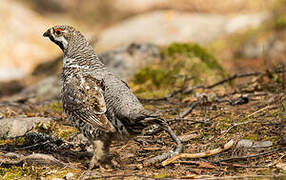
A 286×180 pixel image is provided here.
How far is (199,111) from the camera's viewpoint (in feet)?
19.4

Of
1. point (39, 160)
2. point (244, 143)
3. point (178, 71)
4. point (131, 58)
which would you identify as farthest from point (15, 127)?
point (131, 58)

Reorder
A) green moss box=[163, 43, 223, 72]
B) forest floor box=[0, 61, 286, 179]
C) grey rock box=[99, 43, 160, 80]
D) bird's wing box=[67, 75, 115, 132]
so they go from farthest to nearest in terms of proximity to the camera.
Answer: grey rock box=[99, 43, 160, 80], green moss box=[163, 43, 223, 72], bird's wing box=[67, 75, 115, 132], forest floor box=[0, 61, 286, 179]

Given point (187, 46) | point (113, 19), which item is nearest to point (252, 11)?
point (113, 19)

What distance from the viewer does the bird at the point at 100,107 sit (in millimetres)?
3979

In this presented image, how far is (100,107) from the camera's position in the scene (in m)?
4.36

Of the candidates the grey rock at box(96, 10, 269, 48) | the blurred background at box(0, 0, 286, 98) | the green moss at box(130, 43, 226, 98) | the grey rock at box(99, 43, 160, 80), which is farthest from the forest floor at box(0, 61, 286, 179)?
the grey rock at box(96, 10, 269, 48)

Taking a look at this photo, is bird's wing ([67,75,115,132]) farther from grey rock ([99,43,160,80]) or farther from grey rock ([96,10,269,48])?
grey rock ([96,10,269,48])

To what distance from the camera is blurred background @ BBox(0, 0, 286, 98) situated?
12111 mm

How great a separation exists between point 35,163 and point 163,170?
161 cm

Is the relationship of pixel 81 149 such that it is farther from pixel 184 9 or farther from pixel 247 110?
pixel 184 9

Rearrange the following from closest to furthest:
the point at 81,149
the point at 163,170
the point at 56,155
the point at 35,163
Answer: the point at 163,170, the point at 35,163, the point at 56,155, the point at 81,149

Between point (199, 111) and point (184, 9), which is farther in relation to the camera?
point (184, 9)

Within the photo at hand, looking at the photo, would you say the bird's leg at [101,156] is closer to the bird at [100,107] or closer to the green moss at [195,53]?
the bird at [100,107]

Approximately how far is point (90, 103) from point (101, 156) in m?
0.68
